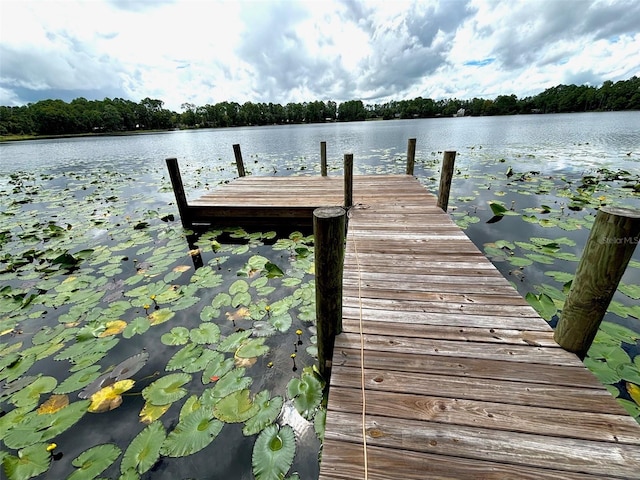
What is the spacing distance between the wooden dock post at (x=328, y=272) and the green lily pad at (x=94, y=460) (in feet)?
5.53

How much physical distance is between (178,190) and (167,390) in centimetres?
465

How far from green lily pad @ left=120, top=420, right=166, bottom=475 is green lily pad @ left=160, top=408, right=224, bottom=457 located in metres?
0.05

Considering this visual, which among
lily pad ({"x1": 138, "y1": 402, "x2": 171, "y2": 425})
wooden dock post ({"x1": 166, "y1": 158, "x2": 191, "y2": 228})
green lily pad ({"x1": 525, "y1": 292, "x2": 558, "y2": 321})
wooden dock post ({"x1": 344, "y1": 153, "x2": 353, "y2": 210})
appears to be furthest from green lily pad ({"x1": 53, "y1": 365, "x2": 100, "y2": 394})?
green lily pad ({"x1": 525, "y1": 292, "x2": 558, "y2": 321})

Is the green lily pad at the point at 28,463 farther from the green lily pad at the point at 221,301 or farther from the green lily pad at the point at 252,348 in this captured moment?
the green lily pad at the point at 221,301

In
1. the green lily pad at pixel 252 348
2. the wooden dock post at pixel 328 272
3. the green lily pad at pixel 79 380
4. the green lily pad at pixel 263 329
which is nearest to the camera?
the wooden dock post at pixel 328 272

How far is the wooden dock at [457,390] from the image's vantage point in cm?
139

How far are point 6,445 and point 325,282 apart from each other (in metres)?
2.64

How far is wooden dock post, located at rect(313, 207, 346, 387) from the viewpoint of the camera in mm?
1942

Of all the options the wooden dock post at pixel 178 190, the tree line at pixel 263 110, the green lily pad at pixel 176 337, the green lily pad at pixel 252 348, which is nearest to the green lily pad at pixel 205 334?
the green lily pad at pixel 176 337

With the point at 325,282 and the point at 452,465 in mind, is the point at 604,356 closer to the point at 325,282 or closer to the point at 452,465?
the point at 452,465

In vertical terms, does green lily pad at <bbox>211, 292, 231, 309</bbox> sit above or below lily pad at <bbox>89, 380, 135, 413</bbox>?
above

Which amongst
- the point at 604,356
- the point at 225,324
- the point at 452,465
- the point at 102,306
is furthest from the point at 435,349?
the point at 102,306

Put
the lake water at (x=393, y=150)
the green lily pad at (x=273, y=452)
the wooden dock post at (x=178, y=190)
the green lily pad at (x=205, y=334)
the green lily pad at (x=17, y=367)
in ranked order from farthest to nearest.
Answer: the lake water at (x=393, y=150) < the wooden dock post at (x=178, y=190) < the green lily pad at (x=205, y=334) < the green lily pad at (x=17, y=367) < the green lily pad at (x=273, y=452)

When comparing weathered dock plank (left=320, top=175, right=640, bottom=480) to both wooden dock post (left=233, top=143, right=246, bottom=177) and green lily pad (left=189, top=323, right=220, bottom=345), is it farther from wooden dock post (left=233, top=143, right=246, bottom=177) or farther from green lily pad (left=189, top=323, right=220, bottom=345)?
wooden dock post (left=233, top=143, right=246, bottom=177)
